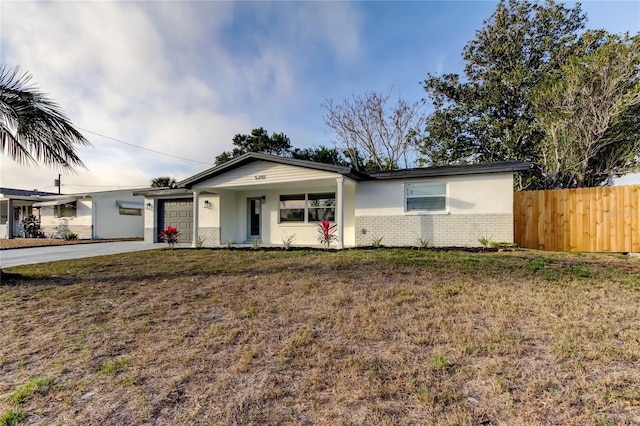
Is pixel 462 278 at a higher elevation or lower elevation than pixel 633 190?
lower

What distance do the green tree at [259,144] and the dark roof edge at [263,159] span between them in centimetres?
1648

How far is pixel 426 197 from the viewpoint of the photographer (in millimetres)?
10664

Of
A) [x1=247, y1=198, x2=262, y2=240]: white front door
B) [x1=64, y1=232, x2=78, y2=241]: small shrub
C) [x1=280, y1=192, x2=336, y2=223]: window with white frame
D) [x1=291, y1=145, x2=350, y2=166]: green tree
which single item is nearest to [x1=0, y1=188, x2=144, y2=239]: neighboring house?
[x1=64, y1=232, x2=78, y2=241]: small shrub

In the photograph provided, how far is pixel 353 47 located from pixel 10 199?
23650 millimetres

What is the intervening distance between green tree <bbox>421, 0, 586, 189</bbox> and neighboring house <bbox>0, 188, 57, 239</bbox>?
26291 millimetres

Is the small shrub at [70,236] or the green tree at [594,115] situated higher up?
the green tree at [594,115]

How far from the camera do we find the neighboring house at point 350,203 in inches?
389

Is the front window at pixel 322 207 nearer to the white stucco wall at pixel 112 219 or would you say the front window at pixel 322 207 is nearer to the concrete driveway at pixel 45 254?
the concrete driveway at pixel 45 254

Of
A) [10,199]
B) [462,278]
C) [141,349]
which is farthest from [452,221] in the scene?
[10,199]

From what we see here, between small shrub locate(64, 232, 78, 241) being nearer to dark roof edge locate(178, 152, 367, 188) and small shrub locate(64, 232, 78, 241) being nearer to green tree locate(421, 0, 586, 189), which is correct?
dark roof edge locate(178, 152, 367, 188)

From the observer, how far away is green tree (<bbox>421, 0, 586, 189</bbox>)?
15234mm

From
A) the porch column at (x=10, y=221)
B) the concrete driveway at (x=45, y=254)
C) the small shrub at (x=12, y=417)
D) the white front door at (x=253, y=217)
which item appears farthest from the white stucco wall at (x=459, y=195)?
the porch column at (x=10, y=221)

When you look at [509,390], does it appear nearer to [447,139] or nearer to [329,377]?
[329,377]

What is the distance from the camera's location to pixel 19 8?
749 centimetres
